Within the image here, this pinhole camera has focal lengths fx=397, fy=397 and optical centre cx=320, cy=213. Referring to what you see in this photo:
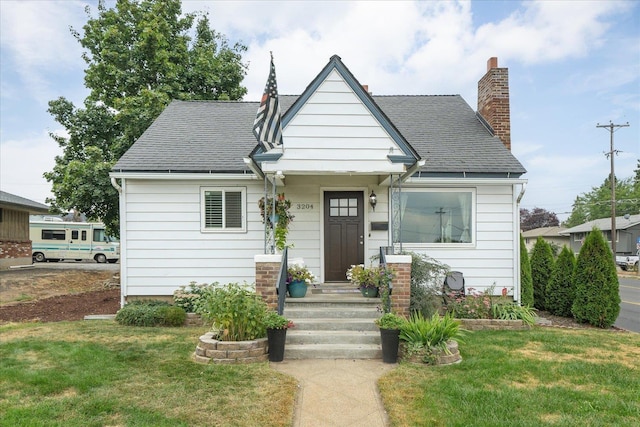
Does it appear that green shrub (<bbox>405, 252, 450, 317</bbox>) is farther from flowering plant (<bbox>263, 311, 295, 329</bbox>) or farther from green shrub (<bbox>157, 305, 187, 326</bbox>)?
green shrub (<bbox>157, 305, 187, 326</bbox>)

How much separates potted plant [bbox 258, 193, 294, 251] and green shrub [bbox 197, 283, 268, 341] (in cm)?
236

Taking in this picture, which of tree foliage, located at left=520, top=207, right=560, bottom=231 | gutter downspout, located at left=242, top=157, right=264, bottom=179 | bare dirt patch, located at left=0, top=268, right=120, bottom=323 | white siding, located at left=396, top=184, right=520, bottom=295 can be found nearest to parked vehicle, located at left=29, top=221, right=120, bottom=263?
bare dirt patch, located at left=0, top=268, right=120, bottom=323

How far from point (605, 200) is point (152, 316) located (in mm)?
60051

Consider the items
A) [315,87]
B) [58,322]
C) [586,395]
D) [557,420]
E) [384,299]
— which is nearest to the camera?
[557,420]

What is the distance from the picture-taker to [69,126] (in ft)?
50.4

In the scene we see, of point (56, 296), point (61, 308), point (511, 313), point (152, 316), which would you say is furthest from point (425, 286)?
point (56, 296)

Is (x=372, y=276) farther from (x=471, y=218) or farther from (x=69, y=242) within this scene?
(x=69, y=242)

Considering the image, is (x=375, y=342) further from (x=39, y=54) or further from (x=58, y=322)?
(x=39, y=54)

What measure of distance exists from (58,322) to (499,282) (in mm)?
9784

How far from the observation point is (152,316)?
7.89 meters

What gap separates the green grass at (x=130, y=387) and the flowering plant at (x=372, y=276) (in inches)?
103

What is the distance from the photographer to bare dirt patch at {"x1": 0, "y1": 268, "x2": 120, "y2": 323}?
968cm

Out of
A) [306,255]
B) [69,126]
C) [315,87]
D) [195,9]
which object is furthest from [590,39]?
[69,126]

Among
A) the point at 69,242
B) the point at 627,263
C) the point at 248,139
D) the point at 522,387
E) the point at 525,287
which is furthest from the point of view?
the point at 627,263
